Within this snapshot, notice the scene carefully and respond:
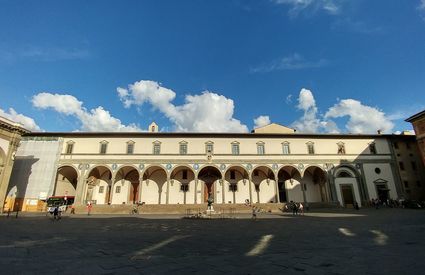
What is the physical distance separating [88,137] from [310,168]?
29005mm

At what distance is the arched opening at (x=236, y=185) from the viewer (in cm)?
3198

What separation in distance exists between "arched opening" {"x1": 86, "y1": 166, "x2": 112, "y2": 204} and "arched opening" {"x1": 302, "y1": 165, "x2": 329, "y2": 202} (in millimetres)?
25587

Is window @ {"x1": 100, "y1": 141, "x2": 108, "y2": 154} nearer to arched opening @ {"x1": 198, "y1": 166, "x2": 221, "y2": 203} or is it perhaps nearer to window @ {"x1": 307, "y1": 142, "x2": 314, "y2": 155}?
arched opening @ {"x1": 198, "y1": 166, "x2": 221, "y2": 203}

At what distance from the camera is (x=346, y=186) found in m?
31.3

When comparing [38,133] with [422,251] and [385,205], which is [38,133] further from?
[385,205]

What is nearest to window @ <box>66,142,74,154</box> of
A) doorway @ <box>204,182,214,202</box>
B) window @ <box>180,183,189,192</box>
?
window @ <box>180,183,189,192</box>

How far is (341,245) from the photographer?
7.34 meters

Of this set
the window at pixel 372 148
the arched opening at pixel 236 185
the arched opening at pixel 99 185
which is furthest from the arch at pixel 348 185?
the arched opening at pixel 99 185

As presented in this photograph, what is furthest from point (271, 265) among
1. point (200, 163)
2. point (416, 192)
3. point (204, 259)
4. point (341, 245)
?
point (416, 192)

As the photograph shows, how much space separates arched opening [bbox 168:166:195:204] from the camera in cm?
3172

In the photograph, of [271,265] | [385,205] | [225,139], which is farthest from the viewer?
[225,139]

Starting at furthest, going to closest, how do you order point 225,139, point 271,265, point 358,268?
point 225,139
point 271,265
point 358,268

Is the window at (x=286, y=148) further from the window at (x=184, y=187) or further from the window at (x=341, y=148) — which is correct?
the window at (x=184, y=187)

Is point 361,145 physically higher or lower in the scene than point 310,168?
higher
